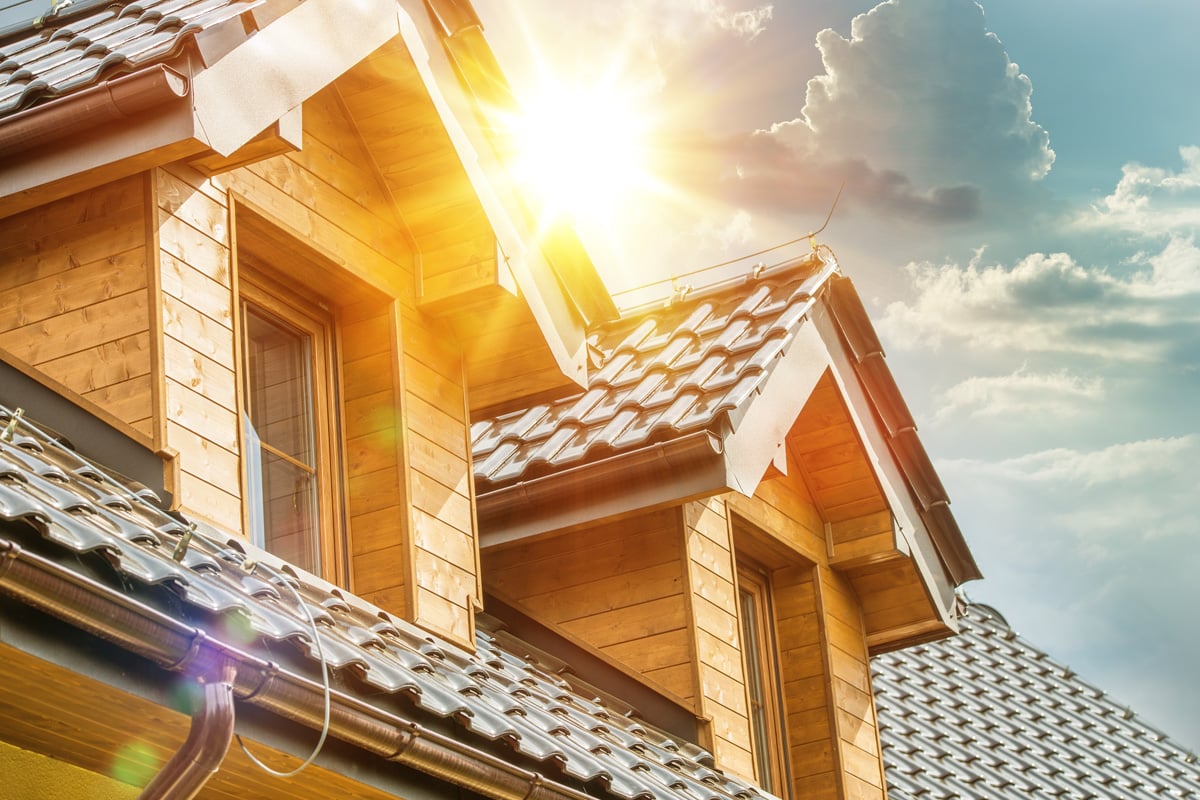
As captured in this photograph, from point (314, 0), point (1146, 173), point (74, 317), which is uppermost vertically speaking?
point (1146, 173)

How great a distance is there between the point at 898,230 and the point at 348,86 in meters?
75.8

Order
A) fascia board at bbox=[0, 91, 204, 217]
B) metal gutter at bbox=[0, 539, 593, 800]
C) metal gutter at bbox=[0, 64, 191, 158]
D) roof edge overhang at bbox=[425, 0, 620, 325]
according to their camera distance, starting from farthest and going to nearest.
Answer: roof edge overhang at bbox=[425, 0, 620, 325] → fascia board at bbox=[0, 91, 204, 217] → metal gutter at bbox=[0, 64, 191, 158] → metal gutter at bbox=[0, 539, 593, 800]

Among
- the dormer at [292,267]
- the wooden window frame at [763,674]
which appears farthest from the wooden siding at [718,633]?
the dormer at [292,267]

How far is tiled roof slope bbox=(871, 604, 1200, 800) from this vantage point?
1290cm

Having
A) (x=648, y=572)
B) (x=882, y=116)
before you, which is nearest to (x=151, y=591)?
(x=648, y=572)

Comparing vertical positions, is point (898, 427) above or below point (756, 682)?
above

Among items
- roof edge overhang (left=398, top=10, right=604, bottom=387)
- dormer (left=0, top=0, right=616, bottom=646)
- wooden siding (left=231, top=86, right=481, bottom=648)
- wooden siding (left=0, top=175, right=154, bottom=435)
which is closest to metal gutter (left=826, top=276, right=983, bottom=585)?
dormer (left=0, top=0, right=616, bottom=646)

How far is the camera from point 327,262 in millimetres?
8023

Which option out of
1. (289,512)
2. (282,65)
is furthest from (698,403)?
(282,65)

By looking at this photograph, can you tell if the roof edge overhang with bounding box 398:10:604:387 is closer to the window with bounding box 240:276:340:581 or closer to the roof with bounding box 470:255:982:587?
the roof with bounding box 470:255:982:587

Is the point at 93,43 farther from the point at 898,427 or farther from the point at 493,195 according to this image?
the point at 898,427

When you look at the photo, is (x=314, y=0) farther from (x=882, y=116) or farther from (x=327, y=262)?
(x=882, y=116)

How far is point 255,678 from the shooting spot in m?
4.79

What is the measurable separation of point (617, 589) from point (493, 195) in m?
2.56
